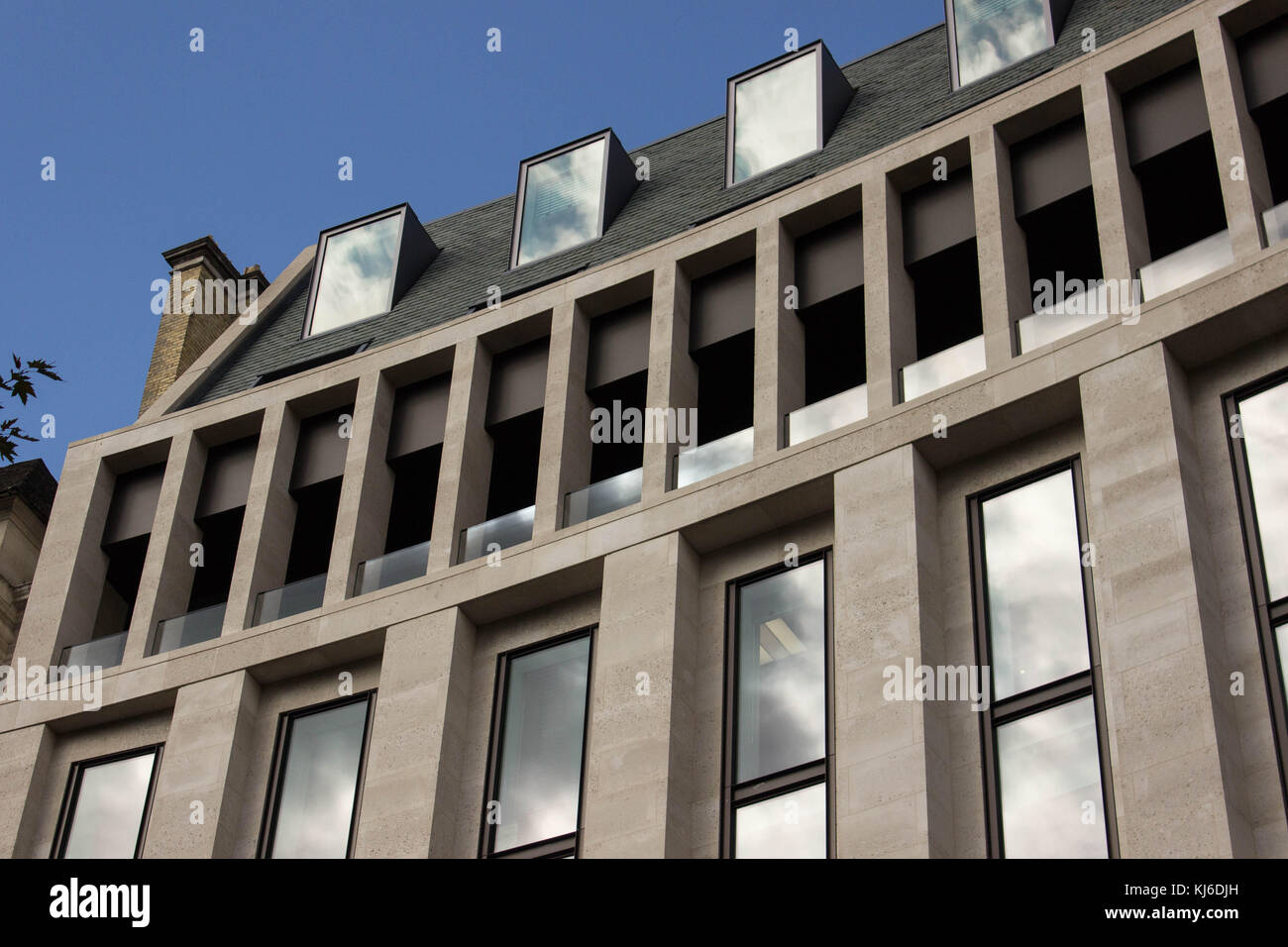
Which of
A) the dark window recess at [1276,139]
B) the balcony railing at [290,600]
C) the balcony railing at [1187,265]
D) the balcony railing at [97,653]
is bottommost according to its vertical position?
the balcony railing at [97,653]

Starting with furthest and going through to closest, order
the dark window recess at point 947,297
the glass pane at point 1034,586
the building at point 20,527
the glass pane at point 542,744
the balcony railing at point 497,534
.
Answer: the building at point 20,527, the balcony railing at point 497,534, the dark window recess at point 947,297, the glass pane at point 542,744, the glass pane at point 1034,586

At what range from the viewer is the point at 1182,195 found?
955 inches

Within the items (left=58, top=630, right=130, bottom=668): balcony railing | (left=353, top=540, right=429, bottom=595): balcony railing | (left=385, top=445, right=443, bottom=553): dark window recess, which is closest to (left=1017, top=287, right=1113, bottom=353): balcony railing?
(left=353, top=540, right=429, bottom=595): balcony railing

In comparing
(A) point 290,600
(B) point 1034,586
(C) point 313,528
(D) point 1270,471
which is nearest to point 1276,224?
(D) point 1270,471

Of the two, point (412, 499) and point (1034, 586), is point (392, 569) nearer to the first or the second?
point (412, 499)

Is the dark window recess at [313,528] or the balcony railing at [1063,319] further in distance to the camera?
the dark window recess at [313,528]

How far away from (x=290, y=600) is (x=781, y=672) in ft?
28.7

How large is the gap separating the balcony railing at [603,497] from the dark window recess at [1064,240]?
21.0ft

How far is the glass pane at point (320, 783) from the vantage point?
79.7 ft

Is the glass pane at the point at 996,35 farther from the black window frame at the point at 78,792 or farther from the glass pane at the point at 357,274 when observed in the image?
the black window frame at the point at 78,792

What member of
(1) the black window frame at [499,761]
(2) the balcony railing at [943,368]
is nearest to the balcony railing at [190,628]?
(1) the black window frame at [499,761]

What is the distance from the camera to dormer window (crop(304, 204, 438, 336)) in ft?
111

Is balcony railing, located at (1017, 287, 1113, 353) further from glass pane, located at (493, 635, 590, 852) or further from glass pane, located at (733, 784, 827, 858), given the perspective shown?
glass pane, located at (493, 635, 590, 852)
